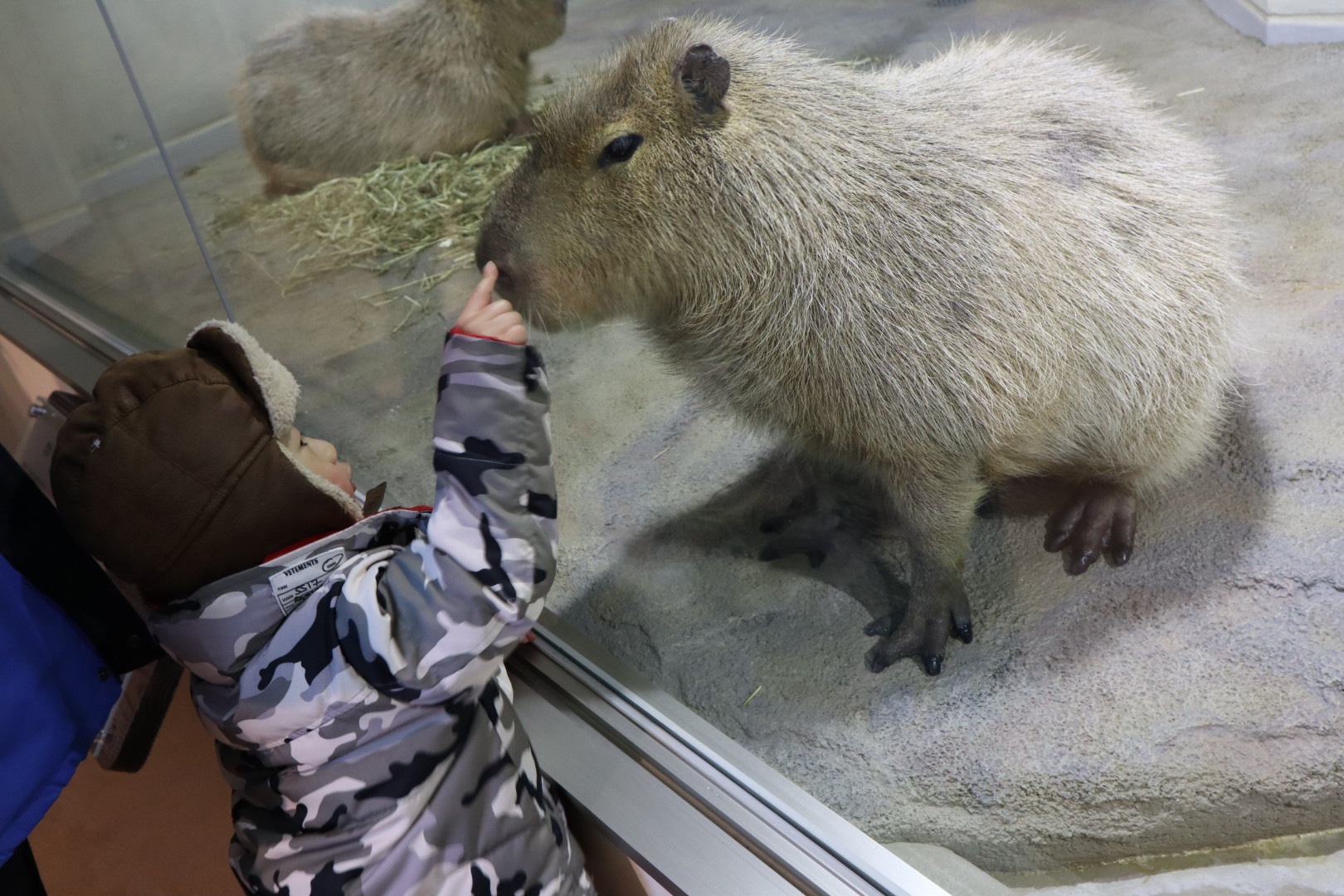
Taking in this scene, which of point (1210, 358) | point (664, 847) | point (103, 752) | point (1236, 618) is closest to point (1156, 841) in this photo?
point (1236, 618)

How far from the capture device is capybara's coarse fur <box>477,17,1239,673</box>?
1418 millimetres

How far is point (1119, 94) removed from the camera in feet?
5.22

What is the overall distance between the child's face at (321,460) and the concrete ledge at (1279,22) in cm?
155

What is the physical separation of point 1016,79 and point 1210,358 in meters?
0.57

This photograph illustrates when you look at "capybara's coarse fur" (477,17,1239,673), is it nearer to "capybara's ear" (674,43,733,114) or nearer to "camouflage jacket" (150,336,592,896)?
"capybara's ear" (674,43,733,114)

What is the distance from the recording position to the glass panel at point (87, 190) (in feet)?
7.50

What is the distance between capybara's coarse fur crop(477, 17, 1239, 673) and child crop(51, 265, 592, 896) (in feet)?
1.31

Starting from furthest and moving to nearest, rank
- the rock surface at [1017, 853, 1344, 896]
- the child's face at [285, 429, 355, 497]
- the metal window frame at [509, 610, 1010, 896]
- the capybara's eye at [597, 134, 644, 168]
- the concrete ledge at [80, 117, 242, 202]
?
the concrete ledge at [80, 117, 242, 202] → the capybara's eye at [597, 134, 644, 168] → the child's face at [285, 429, 355, 497] → the metal window frame at [509, 610, 1010, 896] → the rock surface at [1017, 853, 1344, 896]

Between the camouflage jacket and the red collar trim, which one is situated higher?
the red collar trim

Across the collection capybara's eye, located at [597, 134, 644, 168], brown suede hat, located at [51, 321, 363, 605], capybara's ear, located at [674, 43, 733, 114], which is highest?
capybara's ear, located at [674, 43, 733, 114]

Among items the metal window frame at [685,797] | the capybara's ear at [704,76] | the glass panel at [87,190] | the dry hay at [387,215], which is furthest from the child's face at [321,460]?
the glass panel at [87,190]

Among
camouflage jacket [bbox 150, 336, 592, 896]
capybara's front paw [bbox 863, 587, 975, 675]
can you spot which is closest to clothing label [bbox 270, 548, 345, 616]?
camouflage jacket [bbox 150, 336, 592, 896]

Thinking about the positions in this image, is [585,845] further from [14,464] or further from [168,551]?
[14,464]

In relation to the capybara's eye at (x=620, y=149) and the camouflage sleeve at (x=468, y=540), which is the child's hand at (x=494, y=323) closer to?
the camouflage sleeve at (x=468, y=540)
